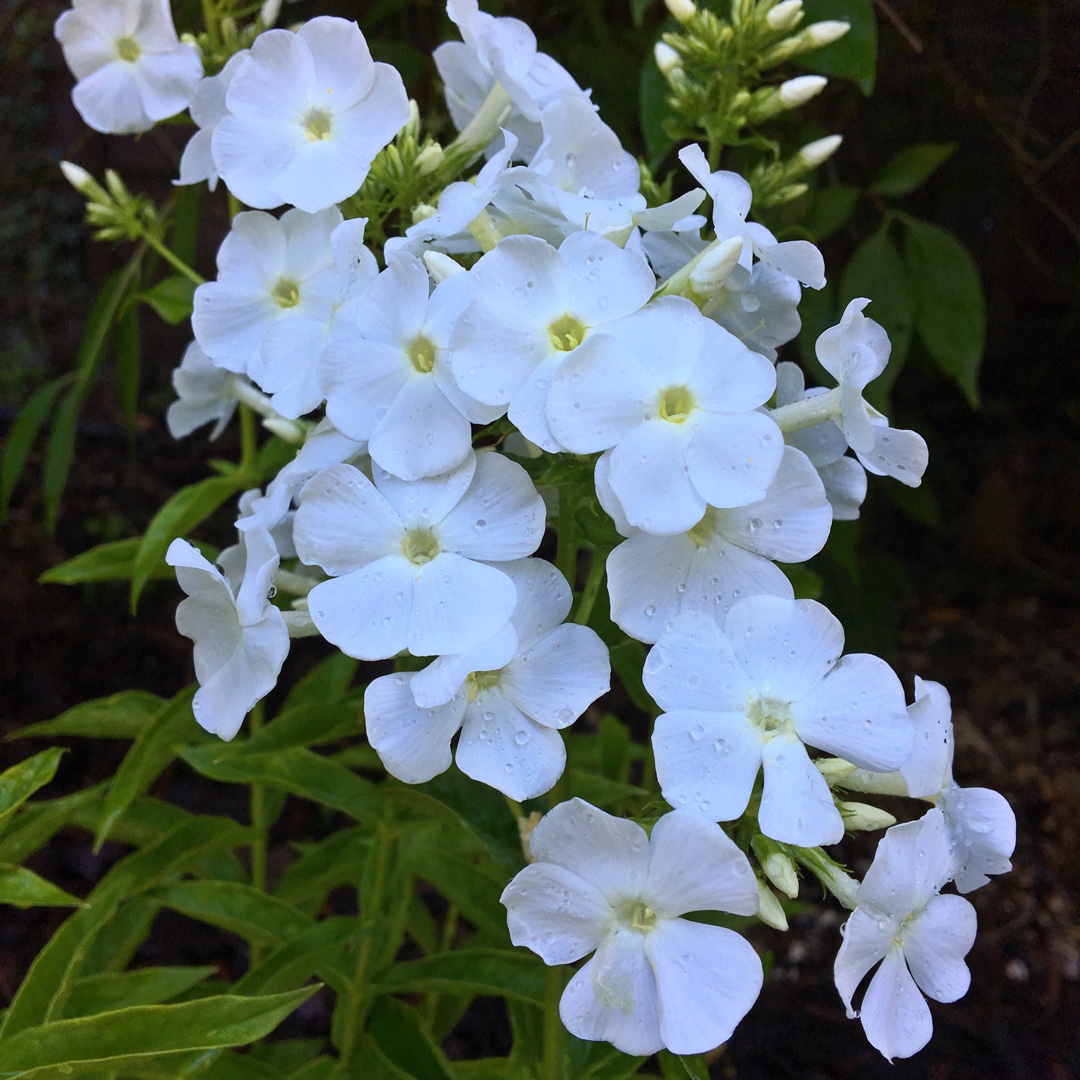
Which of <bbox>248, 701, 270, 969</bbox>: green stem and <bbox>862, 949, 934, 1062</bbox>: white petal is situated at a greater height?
<bbox>862, 949, 934, 1062</bbox>: white petal

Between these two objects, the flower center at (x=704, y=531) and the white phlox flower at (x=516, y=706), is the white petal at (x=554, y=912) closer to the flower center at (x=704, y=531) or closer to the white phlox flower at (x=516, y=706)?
the white phlox flower at (x=516, y=706)

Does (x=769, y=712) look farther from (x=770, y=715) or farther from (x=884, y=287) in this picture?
(x=884, y=287)

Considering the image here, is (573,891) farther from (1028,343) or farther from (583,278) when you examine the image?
(1028,343)

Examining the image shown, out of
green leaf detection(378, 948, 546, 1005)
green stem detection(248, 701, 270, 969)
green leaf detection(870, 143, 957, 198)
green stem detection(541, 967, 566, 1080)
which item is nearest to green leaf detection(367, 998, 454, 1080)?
green leaf detection(378, 948, 546, 1005)

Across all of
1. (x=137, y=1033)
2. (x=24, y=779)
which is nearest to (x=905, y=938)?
(x=137, y=1033)

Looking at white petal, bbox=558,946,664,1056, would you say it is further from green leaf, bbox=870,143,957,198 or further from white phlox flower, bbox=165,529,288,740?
green leaf, bbox=870,143,957,198

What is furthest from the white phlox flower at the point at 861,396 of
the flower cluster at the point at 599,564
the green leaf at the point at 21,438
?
the green leaf at the point at 21,438

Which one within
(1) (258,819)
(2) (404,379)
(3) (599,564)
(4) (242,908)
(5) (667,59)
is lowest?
(1) (258,819)
